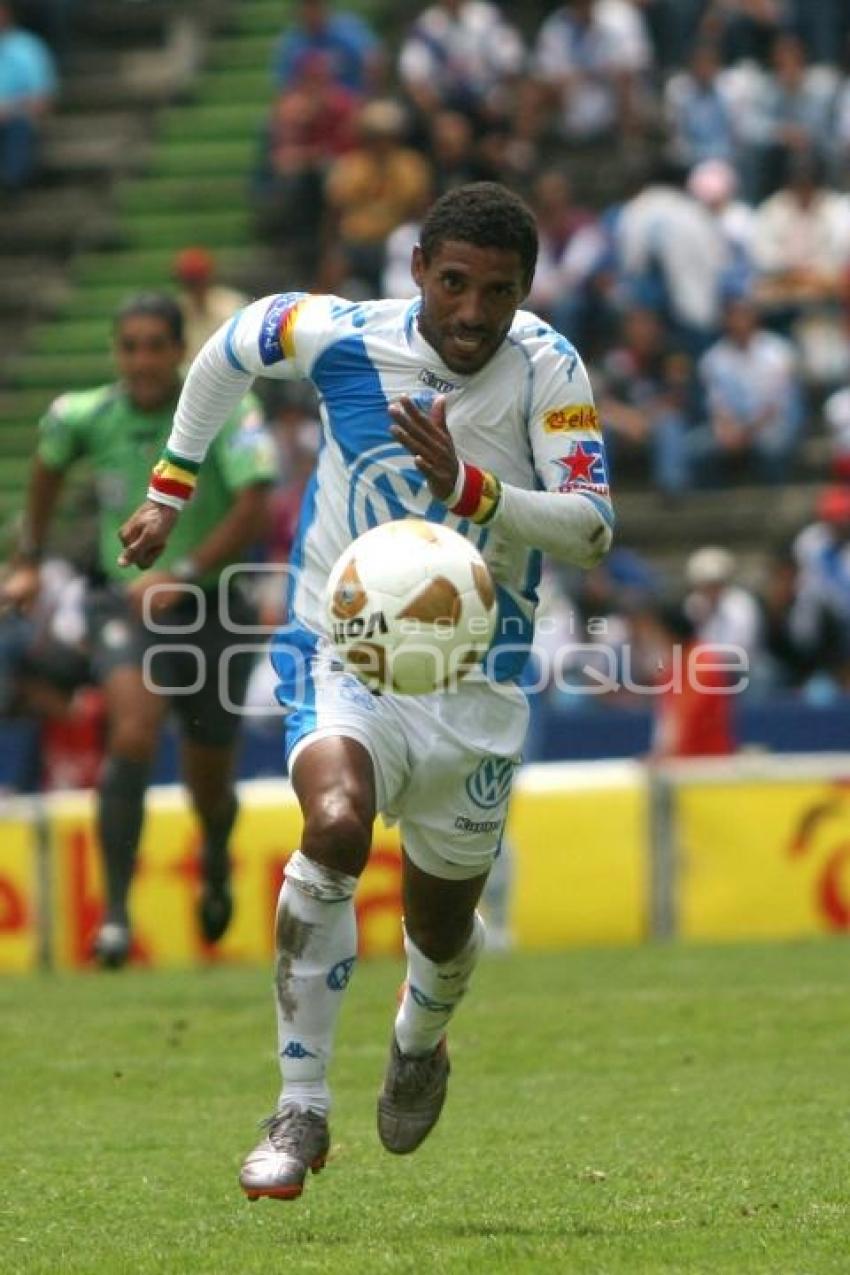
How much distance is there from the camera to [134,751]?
11555 millimetres

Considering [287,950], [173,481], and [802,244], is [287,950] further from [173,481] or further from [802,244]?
[802,244]

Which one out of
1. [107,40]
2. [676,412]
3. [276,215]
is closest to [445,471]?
[676,412]

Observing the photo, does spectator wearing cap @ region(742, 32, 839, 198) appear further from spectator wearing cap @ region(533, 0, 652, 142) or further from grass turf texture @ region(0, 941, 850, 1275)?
grass turf texture @ region(0, 941, 850, 1275)

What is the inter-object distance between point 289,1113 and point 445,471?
Answer: 155 centimetres

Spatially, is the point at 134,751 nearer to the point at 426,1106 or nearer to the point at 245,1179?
the point at 426,1106

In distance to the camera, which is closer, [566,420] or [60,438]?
[566,420]

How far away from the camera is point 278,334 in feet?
24.1

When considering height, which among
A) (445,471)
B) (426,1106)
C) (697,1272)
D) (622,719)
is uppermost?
(445,471)

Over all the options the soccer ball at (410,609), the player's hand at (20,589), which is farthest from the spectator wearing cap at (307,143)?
the soccer ball at (410,609)

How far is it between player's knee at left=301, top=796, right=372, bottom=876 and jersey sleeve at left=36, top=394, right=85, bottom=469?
5212 millimetres

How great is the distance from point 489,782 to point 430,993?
0.62m

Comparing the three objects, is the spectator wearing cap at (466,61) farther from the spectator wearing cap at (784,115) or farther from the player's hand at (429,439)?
the player's hand at (429,439)

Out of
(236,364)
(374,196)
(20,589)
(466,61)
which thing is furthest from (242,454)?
(466,61)

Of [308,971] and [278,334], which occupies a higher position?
[278,334]
